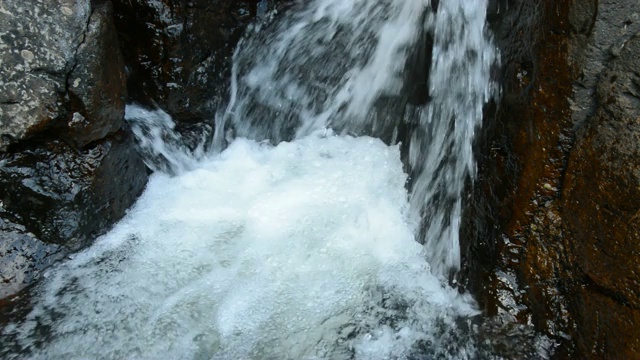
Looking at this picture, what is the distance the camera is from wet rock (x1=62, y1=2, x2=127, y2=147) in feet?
11.1

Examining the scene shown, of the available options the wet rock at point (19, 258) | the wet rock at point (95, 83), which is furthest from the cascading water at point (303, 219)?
the wet rock at point (95, 83)

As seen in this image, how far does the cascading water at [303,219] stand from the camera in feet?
9.89

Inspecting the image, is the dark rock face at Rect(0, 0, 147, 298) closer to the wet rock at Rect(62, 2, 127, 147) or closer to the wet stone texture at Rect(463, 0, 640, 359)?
the wet rock at Rect(62, 2, 127, 147)

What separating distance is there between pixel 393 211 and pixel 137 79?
7.05ft

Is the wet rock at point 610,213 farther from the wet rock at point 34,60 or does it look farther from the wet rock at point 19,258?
the wet rock at point 19,258

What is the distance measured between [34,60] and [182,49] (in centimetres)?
121

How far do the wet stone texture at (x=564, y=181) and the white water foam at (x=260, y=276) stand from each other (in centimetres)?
42

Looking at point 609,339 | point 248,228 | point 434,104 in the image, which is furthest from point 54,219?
point 609,339

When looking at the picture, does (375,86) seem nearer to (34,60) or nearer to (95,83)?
(95,83)

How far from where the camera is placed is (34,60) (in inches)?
127

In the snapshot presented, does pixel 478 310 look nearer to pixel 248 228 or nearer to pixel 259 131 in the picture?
pixel 248 228

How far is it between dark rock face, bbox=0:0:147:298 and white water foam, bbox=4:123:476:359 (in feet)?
0.68

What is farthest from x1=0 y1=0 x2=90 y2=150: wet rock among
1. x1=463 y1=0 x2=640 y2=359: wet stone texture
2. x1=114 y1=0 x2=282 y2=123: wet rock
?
x1=463 y1=0 x2=640 y2=359: wet stone texture

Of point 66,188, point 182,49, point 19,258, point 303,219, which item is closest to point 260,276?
point 303,219
